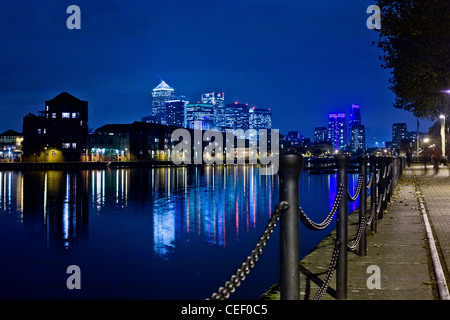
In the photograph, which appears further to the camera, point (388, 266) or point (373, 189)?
point (373, 189)

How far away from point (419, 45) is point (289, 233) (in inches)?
1068

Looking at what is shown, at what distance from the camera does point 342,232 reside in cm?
666

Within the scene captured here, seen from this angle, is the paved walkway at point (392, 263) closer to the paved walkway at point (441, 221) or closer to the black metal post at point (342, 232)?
the paved walkway at point (441, 221)

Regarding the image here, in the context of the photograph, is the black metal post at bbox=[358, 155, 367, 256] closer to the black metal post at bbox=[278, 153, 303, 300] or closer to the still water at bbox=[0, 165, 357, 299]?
the still water at bbox=[0, 165, 357, 299]

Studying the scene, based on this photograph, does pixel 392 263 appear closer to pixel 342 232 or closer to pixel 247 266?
pixel 342 232

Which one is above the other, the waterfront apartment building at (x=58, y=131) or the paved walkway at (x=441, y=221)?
the waterfront apartment building at (x=58, y=131)

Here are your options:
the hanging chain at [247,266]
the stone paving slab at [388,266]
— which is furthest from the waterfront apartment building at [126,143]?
the hanging chain at [247,266]

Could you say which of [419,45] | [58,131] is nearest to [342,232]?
[419,45]

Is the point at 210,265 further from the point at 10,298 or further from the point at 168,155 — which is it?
the point at 168,155

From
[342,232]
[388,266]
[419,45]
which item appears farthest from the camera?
[419,45]

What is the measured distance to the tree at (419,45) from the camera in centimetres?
2056

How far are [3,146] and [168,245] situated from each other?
20046 cm

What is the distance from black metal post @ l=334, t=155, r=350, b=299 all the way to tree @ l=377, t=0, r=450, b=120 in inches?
621

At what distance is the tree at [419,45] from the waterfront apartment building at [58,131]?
340 ft
